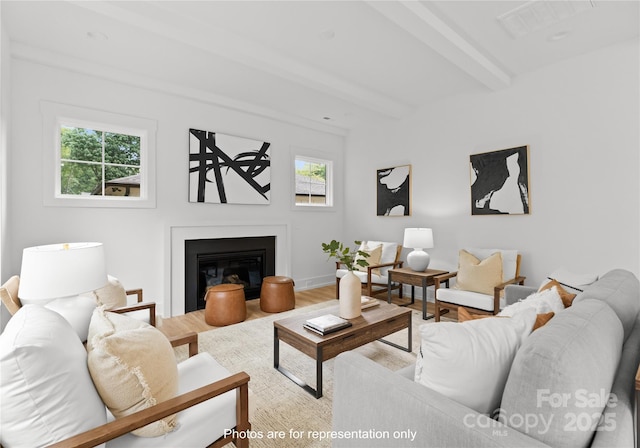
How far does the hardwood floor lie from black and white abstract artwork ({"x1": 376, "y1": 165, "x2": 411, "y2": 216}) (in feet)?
4.27

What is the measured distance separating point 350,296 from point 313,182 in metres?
3.25

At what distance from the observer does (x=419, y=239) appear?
401 cm

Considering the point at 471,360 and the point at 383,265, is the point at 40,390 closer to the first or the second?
the point at 471,360

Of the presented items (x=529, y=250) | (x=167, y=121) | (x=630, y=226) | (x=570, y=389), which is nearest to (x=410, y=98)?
(x=529, y=250)

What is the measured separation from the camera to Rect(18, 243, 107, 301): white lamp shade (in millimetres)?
1597

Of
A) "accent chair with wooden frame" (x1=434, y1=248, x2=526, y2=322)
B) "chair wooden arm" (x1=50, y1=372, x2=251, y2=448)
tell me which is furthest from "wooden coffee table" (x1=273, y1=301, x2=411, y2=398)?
"accent chair with wooden frame" (x1=434, y1=248, x2=526, y2=322)

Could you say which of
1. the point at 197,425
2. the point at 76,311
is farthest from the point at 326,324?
the point at 76,311

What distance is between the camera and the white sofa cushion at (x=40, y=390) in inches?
34.3

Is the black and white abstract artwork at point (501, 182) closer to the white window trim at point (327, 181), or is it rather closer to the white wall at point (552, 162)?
the white wall at point (552, 162)

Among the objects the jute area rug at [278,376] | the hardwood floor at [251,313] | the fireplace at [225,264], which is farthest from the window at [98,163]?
the jute area rug at [278,376]

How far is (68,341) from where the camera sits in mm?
1056

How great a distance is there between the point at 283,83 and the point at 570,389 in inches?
147

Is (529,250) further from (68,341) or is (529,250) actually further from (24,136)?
(24,136)

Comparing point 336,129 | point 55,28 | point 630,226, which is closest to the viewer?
point 55,28
